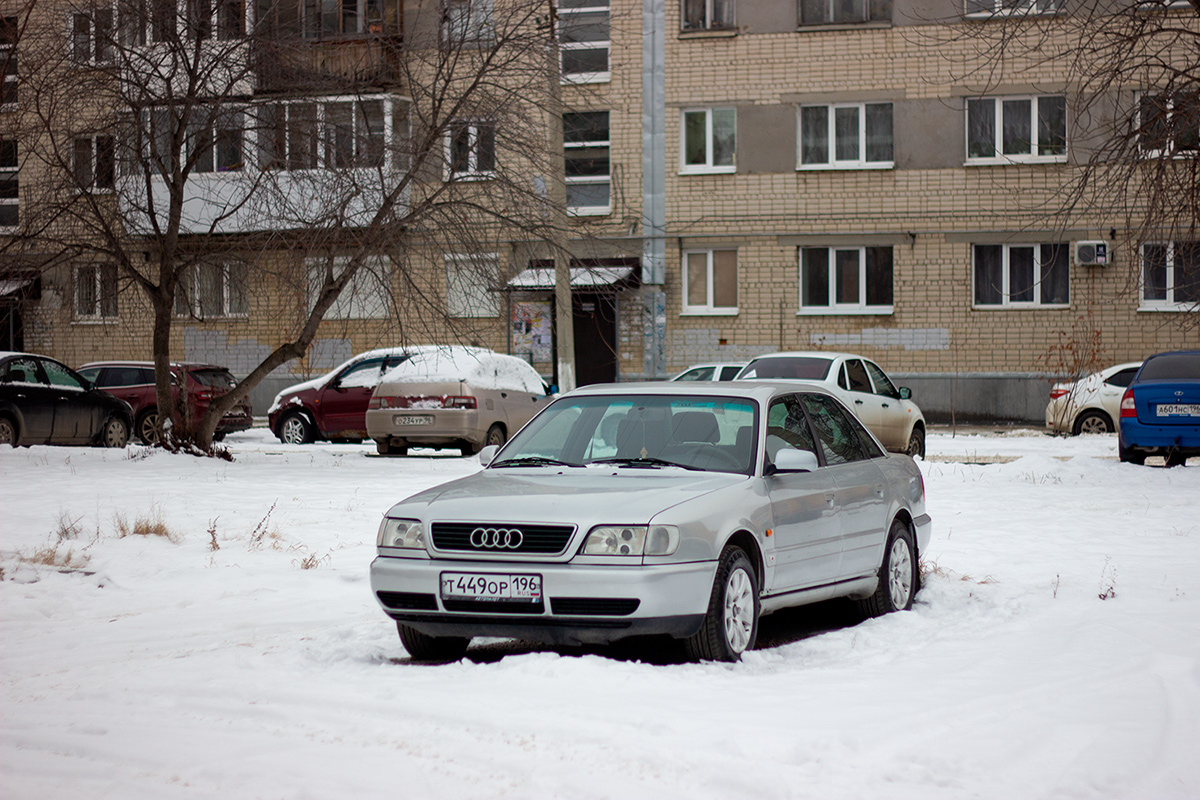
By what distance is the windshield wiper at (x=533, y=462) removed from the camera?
730 cm

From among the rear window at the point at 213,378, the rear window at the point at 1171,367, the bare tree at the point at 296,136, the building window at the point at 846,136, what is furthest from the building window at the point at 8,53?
the building window at the point at 846,136

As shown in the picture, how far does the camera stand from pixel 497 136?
56.1ft

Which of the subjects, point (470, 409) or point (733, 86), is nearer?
point (470, 409)

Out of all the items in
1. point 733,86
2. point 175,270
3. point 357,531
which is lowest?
point 357,531

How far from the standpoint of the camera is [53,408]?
68.2ft

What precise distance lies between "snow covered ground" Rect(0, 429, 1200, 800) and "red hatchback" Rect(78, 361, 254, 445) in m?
13.6

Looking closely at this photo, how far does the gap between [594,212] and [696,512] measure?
27.2m

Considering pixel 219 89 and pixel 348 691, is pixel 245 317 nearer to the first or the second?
pixel 219 89

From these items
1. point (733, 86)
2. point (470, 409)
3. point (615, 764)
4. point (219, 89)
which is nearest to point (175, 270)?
point (219, 89)

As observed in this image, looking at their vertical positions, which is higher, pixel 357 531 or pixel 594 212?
pixel 594 212

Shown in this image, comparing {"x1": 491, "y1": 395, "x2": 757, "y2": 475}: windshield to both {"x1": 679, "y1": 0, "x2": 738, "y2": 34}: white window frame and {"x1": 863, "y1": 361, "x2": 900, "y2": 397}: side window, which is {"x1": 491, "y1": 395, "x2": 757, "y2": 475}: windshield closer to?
{"x1": 863, "y1": 361, "x2": 900, "y2": 397}: side window

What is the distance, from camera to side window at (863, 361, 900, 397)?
1941cm

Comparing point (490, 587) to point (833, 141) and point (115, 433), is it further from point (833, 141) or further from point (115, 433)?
point (833, 141)

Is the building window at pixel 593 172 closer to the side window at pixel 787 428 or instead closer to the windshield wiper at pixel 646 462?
the side window at pixel 787 428
